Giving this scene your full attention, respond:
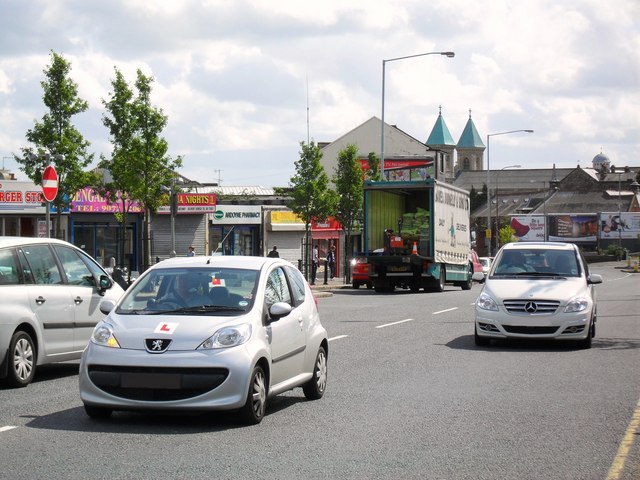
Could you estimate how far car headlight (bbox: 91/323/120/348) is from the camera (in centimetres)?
910

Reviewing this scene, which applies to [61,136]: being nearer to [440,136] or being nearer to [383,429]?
[383,429]

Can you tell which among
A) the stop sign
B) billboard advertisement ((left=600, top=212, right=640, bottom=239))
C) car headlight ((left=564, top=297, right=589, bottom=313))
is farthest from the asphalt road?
billboard advertisement ((left=600, top=212, right=640, bottom=239))

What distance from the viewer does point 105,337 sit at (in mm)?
9203

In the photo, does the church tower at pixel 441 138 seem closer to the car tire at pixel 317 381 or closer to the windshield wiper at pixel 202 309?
the car tire at pixel 317 381

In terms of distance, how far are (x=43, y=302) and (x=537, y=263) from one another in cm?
874

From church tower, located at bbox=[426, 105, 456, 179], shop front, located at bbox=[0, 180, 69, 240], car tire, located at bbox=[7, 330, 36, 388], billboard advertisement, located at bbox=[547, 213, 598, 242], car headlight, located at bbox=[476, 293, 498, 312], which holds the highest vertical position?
church tower, located at bbox=[426, 105, 456, 179]

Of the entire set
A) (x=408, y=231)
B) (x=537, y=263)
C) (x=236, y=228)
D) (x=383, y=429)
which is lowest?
(x=383, y=429)

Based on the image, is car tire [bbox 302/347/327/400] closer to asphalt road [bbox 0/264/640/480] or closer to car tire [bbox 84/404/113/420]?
asphalt road [bbox 0/264/640/480]

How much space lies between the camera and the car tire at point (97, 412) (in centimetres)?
917

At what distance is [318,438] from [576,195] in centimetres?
16991

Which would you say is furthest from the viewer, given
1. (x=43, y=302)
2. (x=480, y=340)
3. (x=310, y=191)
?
(x=310, y=191)

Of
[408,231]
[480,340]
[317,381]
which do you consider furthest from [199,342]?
[408,231]

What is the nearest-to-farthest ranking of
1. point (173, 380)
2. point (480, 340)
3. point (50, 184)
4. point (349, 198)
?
point (173, 380) < point (480, 340) < point (50, 184) < point (349, 198)

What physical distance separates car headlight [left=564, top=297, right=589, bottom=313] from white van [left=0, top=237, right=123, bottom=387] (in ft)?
22.1
